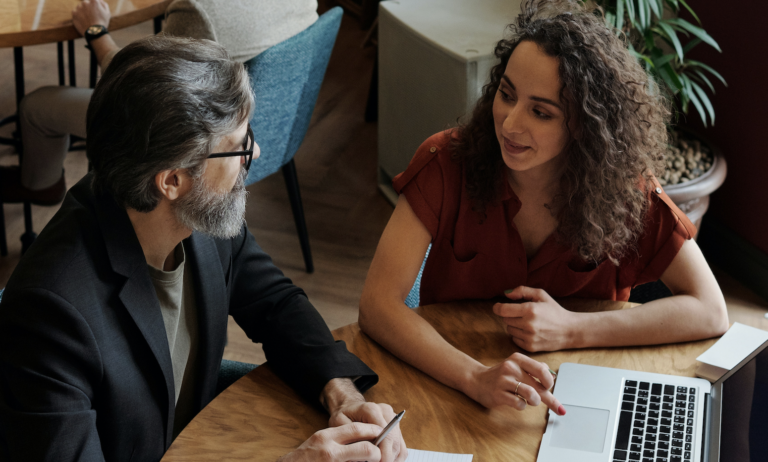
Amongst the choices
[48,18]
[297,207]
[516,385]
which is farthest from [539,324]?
[48,18]

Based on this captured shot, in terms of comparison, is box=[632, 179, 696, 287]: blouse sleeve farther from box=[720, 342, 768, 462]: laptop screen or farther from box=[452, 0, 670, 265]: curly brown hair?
box=[720, 342, 768, 462]: laptop screen

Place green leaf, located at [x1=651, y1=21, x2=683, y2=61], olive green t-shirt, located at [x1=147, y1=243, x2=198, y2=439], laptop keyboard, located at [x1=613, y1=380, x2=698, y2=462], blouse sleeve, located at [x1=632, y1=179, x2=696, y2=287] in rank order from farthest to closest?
green leaf, located at [x1=651, y1=21, x2=683, y2=61]
blouse sleeve, located at [x1=632, y1=179, x2=696, y2=287]
olive green t-shirt, located at [x1=147, y1=243, x2=198, y2=439]
laptop keyboard, located at [x1=613, y1=380, x2=698, y2=462]

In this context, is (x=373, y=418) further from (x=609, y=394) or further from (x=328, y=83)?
(x=328, y=83)

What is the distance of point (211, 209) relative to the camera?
114cm

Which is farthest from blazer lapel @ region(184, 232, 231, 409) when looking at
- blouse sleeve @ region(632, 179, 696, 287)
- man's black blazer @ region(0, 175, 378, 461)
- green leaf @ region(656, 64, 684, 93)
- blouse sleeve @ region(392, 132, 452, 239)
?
green leaf @ region(656, 64, 684, 93)

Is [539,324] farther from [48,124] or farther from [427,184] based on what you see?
[48,124]

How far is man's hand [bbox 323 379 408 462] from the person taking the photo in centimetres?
102

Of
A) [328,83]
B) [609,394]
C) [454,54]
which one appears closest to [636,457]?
[609,394]

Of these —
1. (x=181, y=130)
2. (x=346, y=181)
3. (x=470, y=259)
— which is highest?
(x=181, y=130)

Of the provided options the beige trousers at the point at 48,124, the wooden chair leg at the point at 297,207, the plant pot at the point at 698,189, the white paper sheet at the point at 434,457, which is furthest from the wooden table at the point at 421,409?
the beige trousers at the point at 48,124

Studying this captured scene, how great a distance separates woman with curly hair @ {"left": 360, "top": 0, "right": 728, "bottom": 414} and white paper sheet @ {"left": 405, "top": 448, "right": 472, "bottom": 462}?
12 centimetres

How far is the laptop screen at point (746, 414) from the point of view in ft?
3.21

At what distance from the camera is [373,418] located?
1068mm

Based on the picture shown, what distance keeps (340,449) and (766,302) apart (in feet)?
7.14
